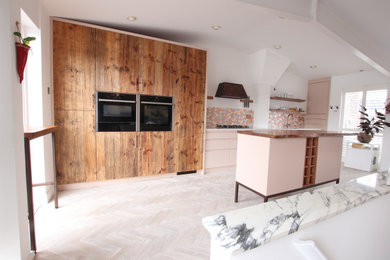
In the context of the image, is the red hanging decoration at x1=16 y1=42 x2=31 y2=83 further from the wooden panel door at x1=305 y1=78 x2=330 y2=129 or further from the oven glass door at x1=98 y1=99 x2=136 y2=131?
the wooden panel door at x1=305 y1=78 x2=330 y2=129

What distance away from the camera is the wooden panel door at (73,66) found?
104 inches

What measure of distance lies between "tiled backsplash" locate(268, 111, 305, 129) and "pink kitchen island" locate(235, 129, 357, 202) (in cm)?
260

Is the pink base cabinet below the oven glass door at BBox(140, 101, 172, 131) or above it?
below

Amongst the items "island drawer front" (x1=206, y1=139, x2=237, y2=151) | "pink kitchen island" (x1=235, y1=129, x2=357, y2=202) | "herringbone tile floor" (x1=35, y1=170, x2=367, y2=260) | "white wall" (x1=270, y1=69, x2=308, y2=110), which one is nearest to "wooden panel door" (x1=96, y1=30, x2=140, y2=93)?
"herringbone tile floor" (x1=35, y1=170, x2=367, y2=260)

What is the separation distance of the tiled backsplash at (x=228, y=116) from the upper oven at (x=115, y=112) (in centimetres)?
190

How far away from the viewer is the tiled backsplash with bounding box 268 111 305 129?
5506 mm

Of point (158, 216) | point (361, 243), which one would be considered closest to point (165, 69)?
point (158, 216)

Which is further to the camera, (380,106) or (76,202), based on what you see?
(380,106)

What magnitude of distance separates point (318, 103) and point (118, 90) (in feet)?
18.7

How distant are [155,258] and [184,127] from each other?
91.1 inches

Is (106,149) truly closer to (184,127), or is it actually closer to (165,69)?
(184,127)

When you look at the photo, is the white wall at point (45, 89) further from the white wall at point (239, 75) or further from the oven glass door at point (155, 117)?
the white wall at point (239, 75)

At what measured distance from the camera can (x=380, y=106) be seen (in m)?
4.49

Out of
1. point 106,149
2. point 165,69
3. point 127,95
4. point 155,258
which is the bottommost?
point 155,258
